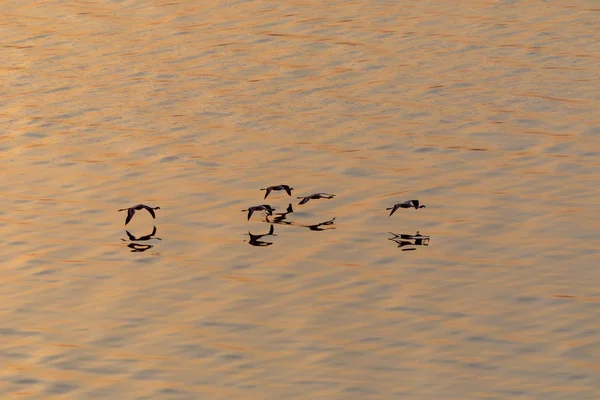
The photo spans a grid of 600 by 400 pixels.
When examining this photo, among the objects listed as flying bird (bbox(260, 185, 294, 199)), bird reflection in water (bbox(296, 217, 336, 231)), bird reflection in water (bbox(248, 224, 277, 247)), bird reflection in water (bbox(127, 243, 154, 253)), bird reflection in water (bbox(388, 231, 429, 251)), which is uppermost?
flying bird (bbox(260, 185, 294, 199))

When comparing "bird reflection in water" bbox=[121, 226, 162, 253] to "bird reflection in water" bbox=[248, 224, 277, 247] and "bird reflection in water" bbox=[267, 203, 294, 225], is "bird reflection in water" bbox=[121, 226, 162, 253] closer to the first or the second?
"bird reflection in water" bbox=[248, 224, 277, 247]

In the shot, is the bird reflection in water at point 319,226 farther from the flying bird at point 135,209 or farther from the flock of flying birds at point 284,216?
the flying bird at point 135,209

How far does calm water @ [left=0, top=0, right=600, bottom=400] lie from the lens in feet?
100

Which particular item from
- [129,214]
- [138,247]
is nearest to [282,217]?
[129,214]

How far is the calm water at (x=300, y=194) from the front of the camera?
3052cm

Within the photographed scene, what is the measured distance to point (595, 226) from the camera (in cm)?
3725

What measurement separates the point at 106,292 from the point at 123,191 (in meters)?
6.75

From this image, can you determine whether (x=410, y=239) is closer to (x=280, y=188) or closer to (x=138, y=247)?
(x=280, y=188)

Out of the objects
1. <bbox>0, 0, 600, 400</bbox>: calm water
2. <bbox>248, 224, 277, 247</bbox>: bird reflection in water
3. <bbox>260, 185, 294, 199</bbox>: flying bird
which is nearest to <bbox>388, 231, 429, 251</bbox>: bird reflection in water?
<bbox>0, 0, 600, 400</bbox>: calm water

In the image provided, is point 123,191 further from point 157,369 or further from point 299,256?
point 157,369

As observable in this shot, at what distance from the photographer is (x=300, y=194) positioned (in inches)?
1578

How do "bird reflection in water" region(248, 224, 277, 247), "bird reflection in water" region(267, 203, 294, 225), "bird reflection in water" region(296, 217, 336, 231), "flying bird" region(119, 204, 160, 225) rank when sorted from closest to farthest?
"bird reflection in water" region(248, 224, 277, 247), "flying bird" region(119, 204, 160, 225), "bird reflection in water" region(296, 217, 336, 231), "bird reflection in water" region(267, 203, 294, 225)

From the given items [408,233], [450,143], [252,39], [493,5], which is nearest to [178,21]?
[252,39]

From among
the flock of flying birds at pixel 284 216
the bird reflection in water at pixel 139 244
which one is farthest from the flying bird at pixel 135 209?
the bird reflection in water at pixel 139 244
